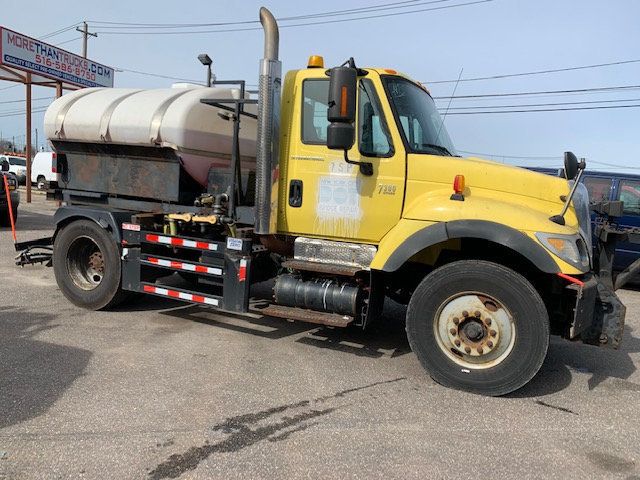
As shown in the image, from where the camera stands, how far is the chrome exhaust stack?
4.91 metres

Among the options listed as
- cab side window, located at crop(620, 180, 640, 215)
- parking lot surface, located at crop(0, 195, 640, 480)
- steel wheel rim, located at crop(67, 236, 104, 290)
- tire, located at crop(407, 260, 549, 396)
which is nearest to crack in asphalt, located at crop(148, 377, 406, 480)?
parking lot surface, located at crop(0, 195, 640, 480)

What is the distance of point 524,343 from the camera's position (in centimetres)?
417

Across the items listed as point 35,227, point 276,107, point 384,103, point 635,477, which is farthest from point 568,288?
point 35,227

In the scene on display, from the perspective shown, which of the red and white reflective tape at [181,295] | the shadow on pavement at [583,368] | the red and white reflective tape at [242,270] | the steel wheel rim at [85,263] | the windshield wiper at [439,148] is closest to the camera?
the shadow on pavement at [583,368]

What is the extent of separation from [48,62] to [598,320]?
20.1 metres

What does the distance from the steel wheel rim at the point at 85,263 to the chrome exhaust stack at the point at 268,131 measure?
8.14 feet

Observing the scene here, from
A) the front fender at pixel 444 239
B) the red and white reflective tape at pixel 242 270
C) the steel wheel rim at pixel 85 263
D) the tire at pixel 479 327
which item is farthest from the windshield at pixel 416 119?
the steel wheel rim at pixel 85 263

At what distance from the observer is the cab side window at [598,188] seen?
983 cm

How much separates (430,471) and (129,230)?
4.22 m

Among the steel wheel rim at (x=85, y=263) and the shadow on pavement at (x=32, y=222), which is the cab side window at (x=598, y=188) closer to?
the steel wheel rim at (x=85, y=263)

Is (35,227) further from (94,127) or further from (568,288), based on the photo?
(568,288)

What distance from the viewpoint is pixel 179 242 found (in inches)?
224

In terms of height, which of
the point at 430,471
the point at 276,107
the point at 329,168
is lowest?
the point at 430,471

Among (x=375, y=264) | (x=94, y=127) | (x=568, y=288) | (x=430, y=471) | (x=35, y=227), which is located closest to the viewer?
(x=430, y=471)
